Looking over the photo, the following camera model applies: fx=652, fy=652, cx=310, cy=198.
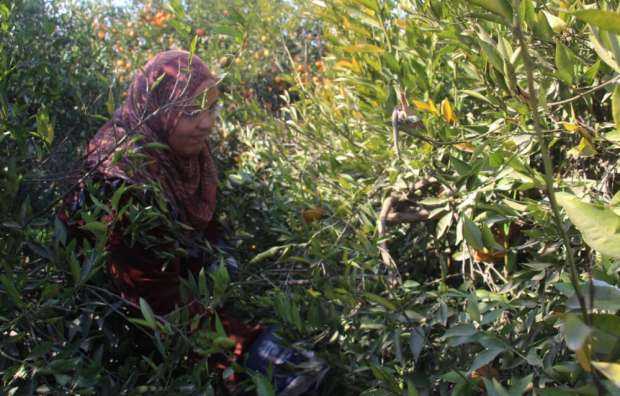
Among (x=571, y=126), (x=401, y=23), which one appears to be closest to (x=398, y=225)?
(x=401, y=23)

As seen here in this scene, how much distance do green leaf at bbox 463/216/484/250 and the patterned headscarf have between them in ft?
2.72

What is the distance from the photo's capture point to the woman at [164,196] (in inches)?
61.6

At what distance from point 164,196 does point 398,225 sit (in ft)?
2.16

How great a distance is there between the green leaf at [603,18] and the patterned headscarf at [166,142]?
4.23ft

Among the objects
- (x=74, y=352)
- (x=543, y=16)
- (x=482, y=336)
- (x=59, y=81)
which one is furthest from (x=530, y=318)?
(x=59, y=81)

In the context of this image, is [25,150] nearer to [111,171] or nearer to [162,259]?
[111,171]

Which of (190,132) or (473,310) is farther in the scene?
(190,132)

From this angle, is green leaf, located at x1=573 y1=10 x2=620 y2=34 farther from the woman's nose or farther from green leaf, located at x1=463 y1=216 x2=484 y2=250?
the woman's nose

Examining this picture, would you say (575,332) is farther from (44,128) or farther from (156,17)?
(156,17)

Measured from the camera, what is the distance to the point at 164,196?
1802mm

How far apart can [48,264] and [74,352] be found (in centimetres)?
25

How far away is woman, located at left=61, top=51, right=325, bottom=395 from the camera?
5.13ft

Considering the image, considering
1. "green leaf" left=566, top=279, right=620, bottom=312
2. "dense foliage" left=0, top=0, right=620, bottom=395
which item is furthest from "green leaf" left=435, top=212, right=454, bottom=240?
"green leaf" left=566, top=279, right=620, bottom=312

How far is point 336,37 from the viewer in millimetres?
1742
